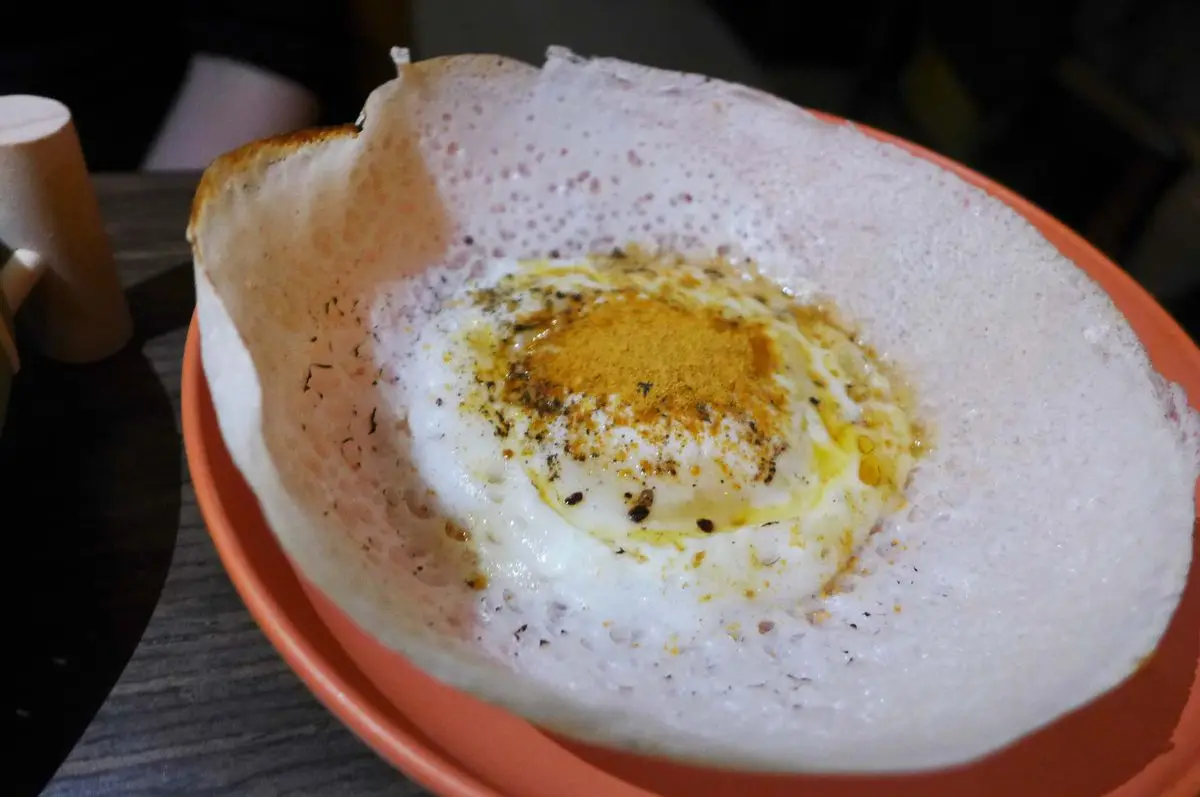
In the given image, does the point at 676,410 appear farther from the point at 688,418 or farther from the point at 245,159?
the point at 245,159

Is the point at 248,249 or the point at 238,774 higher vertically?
the point at 248,249

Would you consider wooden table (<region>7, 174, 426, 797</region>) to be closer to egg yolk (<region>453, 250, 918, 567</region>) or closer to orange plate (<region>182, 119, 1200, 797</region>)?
orange plate (<region>182, 119, 1200, 797</region>)

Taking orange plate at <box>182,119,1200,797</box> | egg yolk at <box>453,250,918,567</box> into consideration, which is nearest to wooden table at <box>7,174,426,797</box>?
orange plate at <box>182,119,1200,797</box>

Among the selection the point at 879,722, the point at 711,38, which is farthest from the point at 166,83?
the point at 711,38

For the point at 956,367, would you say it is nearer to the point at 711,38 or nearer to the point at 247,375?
the point at 247,375

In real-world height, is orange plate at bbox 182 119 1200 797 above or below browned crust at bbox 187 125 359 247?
below

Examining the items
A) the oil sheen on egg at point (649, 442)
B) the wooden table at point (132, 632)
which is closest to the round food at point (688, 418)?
the oil sheen on egg at point (649, 442)

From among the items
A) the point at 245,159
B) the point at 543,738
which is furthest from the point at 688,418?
the point at 245,159
